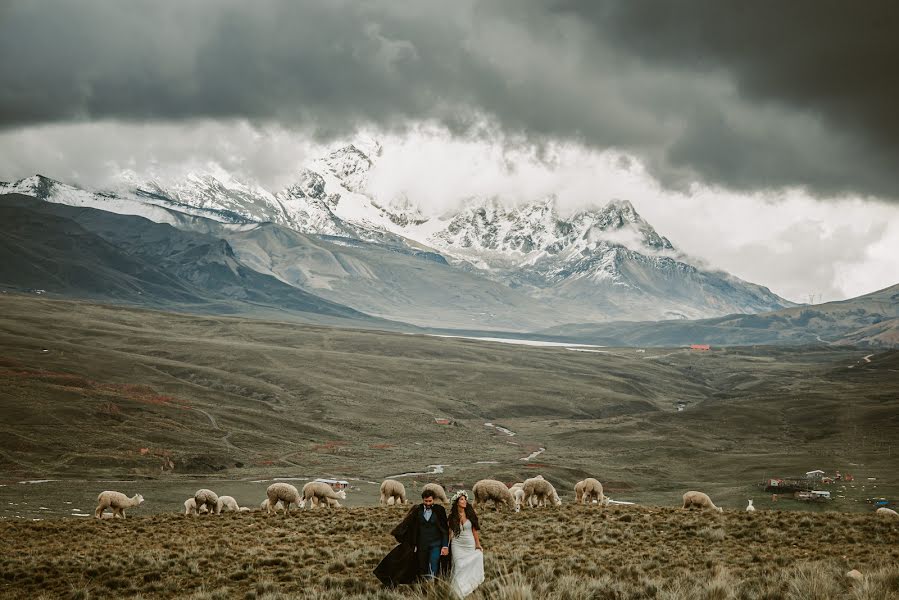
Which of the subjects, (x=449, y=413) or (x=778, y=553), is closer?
(x=778, y=553)

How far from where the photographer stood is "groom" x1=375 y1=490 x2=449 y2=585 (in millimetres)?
16703

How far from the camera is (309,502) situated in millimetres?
36531

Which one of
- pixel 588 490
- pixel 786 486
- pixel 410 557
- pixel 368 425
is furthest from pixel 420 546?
pixel 368 425

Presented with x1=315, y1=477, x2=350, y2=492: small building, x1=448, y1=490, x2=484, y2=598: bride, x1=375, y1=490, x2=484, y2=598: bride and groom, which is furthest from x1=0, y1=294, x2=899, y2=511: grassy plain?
x1=448, y1=490, x2=484, y2=598: bride

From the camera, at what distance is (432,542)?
54.9ft

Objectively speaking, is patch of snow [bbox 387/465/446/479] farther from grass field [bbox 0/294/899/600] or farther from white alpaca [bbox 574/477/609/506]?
white alpaca [bbox 574/477/609/506]

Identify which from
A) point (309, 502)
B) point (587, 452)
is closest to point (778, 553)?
point (309, 502)

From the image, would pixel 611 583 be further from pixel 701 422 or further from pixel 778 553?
pixel 701 422

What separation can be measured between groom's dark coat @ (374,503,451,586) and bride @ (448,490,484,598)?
0.25 meters

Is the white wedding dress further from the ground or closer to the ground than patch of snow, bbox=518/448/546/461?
further from the ground

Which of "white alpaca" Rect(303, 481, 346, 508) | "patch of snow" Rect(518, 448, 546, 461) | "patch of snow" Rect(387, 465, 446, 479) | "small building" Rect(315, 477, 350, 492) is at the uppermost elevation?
"white alpaca" Rect(303, 481, 346, 508)

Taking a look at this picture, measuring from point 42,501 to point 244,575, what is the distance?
1551 inches

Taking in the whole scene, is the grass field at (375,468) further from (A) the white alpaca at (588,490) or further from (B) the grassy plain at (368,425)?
(A) the white alpaca at (588,490)

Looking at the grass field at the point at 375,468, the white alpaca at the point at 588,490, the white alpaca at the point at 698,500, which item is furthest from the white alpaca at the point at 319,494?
the white alpaca at the point at 698,500
